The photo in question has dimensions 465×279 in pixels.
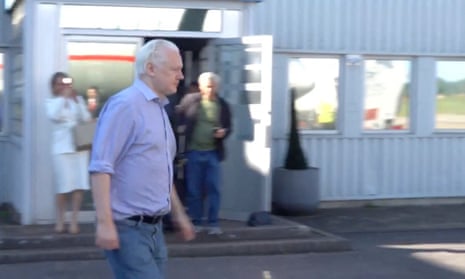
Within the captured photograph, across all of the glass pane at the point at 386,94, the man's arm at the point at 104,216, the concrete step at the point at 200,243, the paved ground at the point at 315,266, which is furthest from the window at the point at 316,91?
the man's arm at the point at 104,216

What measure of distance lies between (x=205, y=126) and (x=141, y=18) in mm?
1705

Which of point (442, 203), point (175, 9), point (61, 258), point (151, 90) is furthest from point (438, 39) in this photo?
point (151, 90)

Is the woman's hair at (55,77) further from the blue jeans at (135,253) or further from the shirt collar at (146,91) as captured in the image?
the blue jeans at (135,253)

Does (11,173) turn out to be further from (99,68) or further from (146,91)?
(146,91)

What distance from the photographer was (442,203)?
1424 centimetres

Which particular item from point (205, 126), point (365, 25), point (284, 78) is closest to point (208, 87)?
point (205, 126)

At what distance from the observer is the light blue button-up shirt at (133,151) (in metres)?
4.85

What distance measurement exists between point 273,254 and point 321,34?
176 inches

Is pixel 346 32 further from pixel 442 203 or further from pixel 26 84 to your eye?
pixel 26 84

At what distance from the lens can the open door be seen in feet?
35.3

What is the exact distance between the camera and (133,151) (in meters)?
4.91

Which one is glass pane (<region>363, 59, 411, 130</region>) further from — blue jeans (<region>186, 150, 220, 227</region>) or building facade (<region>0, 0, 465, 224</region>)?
blue jeans (<region>186, 150, 220, 227</region>)

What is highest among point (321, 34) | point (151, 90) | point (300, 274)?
point (321, 34)

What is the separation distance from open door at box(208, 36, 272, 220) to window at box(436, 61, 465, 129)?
4.16m
